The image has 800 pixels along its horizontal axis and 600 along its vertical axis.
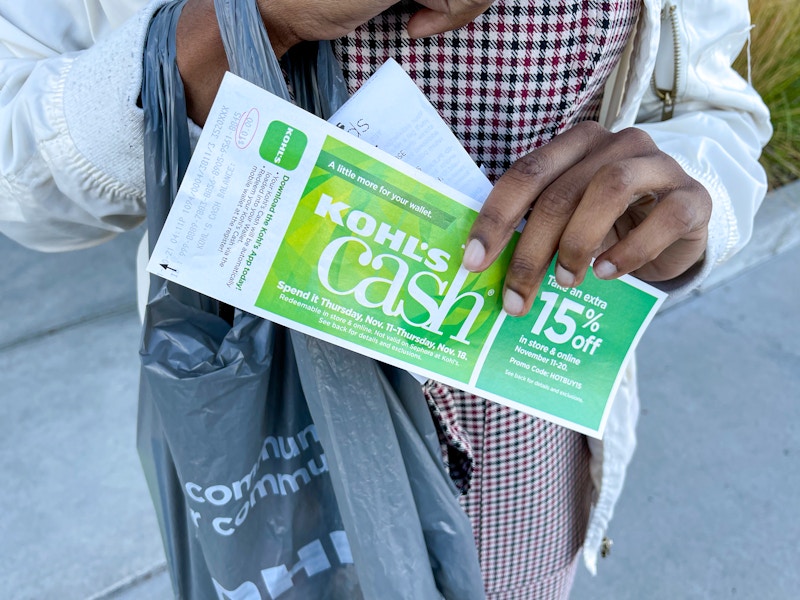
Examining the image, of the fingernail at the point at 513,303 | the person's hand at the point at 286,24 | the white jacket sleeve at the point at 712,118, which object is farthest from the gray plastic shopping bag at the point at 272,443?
the white jacket sleeve at the point at 712,118

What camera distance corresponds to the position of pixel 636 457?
7.19 feet

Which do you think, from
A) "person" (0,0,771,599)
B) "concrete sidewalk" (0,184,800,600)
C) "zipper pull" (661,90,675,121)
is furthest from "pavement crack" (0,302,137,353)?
"zipper pull" (661,90,675,121)

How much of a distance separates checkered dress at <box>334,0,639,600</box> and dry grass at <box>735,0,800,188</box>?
2.12 m

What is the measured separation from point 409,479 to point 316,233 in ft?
0.99

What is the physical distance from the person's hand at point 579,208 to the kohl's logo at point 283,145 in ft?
0.52

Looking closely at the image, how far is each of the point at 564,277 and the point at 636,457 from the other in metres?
1.72

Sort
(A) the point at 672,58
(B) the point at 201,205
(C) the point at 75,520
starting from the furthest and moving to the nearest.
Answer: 1. (C) the point at 75,520
2. (A) the point at 672,58
3. (B) the point at 201,205

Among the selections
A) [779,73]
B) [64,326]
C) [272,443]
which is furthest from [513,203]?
[779,73]

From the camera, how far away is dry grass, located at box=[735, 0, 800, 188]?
273 cm

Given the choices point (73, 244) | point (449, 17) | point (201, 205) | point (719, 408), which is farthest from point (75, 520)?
point (719, 408)

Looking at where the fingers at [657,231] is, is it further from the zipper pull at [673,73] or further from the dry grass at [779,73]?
the dry grass at [779,73]

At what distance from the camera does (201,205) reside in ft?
1.86

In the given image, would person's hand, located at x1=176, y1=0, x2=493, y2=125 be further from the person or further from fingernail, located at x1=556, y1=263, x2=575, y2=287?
fingernail, located at x1=556, y1=263, x2=575, y2=287

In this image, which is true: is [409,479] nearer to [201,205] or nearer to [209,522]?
[209,522]
